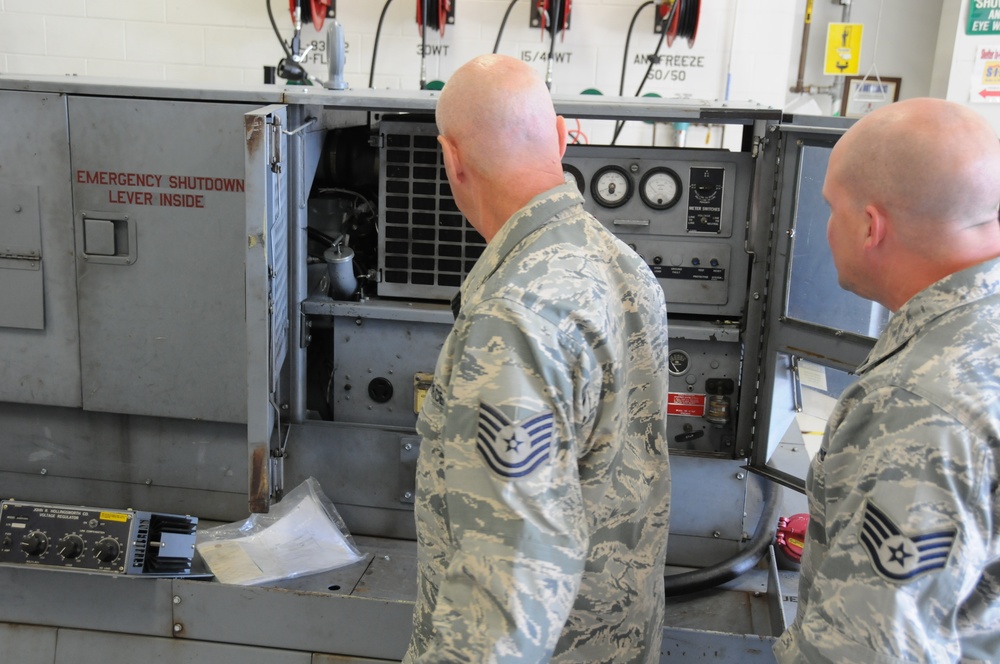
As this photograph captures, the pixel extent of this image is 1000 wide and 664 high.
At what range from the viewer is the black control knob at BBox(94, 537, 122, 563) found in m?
2.04

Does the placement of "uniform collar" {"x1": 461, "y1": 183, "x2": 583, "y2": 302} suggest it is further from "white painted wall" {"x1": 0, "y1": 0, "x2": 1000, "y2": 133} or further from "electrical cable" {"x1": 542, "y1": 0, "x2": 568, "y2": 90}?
"white painted wall" {"x1": 0, "y1": 0, "x2": 1000, "y2": 133}

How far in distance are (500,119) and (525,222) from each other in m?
0.15

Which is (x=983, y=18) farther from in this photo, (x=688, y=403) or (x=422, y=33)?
(x=688, y=403)

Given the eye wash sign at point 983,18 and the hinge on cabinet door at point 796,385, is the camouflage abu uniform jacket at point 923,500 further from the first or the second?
the eye wash sign at point 983,18

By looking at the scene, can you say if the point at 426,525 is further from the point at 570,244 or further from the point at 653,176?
the point at 653,176

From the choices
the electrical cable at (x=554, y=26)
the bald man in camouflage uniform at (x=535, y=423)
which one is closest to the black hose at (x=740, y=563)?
the bald man in camouflage uniform at (x=535, y=423)

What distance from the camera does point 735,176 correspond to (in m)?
2.11

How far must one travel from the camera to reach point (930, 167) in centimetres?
107

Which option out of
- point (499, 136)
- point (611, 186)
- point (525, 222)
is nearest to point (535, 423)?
point (525, 222)

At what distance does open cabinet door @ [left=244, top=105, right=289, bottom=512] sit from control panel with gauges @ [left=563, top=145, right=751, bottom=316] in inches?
26.4

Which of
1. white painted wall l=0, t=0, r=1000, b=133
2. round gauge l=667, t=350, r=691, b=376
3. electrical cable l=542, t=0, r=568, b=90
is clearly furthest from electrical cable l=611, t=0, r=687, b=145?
round gauge l=667, t=350, r=691, b=376

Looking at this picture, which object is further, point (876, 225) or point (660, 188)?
point (660, 188)

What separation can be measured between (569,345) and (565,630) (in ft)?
1.60

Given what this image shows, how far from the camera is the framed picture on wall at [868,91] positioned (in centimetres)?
461
